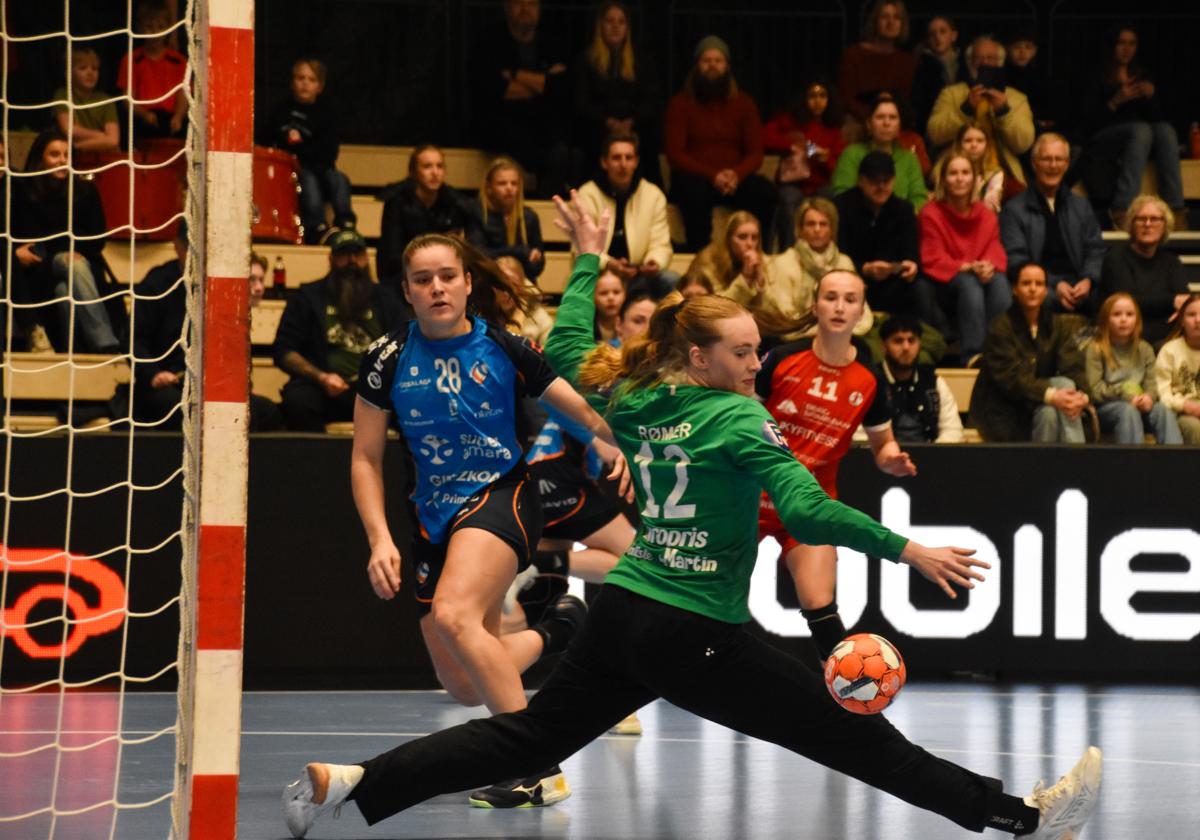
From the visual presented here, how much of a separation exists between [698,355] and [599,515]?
3.72 meters

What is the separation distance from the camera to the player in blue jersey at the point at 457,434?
18.6 feet

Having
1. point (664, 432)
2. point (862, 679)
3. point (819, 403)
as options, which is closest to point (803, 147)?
point (819, 403)

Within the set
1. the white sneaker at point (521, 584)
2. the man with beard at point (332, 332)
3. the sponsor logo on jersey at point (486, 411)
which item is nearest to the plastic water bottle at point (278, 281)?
the man with beard at point (332, 332)

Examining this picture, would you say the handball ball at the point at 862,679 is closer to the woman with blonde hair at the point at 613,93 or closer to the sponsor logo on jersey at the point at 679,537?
the sponsor logo on jersey at the point at 679,537

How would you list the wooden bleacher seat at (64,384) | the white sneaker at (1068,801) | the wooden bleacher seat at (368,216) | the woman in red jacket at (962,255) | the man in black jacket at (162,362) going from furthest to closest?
the wooden bleacher seat at (368,216), the woman in red jacket at (962,255), the wooden bleacher seat at (64,384), the man in black jacket at (162,362), the white sneaker at (1068,801)

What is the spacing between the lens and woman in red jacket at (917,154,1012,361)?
11656 millimetres

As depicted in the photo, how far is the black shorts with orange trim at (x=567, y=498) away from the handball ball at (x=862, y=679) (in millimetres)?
3642

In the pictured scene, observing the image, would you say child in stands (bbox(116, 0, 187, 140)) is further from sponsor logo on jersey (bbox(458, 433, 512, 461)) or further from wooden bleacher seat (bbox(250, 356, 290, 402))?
sponsor logo on jersey (bbox(458, 433, 512, 461))

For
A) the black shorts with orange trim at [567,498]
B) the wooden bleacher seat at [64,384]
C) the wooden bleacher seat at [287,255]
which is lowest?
the black shorts with orange trim at [567,498]

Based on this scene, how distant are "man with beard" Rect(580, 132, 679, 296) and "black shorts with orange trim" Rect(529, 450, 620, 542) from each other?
344 cm

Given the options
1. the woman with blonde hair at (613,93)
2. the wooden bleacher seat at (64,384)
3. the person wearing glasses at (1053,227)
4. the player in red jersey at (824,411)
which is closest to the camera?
the player in red jersey at (824,411)

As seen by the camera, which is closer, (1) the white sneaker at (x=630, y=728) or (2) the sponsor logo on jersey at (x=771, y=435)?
(2) the sponsor logo on jersey at (x=771, y=435)

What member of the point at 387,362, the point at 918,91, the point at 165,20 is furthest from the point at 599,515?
the point at 918,91

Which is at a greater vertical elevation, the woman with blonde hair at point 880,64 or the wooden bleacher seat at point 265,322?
the woman with blonde hair at point 880,64
